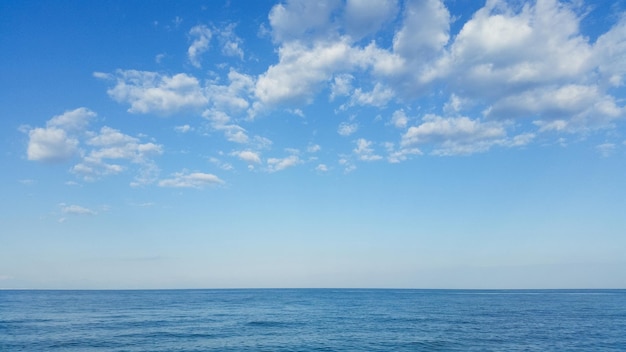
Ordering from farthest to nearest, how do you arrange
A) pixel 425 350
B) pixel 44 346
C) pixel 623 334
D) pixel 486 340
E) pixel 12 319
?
pixel 12 319
pixel 623 334
pixel 486 340
pixel 44 346
pixel 425 350

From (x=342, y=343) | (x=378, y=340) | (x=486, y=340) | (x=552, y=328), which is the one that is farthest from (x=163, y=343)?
(x=552, y=328)

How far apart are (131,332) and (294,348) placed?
24379 mm

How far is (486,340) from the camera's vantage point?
43.9 m

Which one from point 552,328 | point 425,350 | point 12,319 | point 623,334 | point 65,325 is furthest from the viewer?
point 12,319

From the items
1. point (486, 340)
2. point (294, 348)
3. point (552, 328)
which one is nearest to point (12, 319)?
point (294, 348)

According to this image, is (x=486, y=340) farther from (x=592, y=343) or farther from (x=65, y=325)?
(x=65, y=325)

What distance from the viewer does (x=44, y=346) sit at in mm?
41188

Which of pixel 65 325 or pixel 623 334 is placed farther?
pixel 65 325

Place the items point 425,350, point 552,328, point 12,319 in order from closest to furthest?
point 425,350 → point 552,328 → point 12,319

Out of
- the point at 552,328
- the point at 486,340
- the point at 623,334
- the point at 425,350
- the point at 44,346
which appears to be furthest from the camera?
the point at 552,328

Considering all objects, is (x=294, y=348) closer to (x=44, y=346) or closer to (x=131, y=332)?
(x=131, y=332)

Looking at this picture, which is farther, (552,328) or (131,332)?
(552,328)

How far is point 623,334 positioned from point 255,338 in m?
47.6

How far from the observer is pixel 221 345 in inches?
1654
